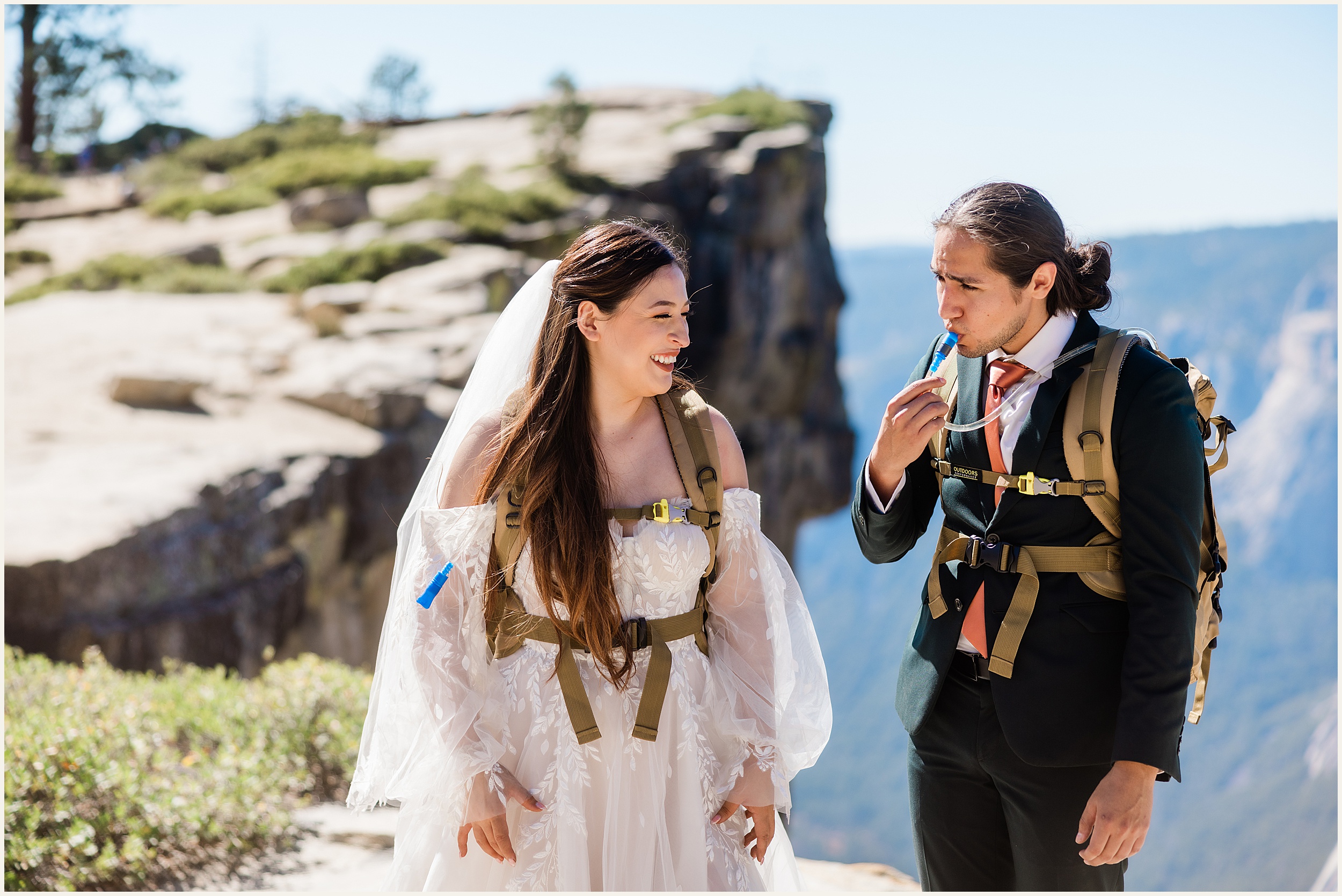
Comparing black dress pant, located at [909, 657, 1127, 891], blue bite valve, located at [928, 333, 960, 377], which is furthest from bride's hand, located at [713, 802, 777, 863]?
blue bite valve, located at [928, 333, 960, 377]

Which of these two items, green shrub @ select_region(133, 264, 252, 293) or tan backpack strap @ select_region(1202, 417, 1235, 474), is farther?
green shrub @ select_region(133, 264, 252, 293)

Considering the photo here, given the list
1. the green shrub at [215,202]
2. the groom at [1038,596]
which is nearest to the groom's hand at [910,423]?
the groom at [1038,596]

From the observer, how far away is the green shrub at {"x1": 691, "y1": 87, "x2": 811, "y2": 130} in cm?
2259

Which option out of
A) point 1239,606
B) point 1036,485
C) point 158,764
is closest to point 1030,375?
point 1036,485

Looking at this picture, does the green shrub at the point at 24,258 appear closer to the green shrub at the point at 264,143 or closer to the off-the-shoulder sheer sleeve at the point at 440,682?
the green shrub at the point at 264,143

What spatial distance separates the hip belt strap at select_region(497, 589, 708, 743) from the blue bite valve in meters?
0.86

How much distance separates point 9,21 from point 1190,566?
98.8ft

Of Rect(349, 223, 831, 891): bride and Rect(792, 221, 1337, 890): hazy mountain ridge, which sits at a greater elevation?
Rect(349, 223, 831, 891): bride

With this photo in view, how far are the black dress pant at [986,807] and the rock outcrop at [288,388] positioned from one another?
3.88 feet

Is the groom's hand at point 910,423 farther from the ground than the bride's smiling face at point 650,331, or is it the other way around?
the bride's smiling face at point 650,331

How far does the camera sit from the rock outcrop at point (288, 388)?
298 inches

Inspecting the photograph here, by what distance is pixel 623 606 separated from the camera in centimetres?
236

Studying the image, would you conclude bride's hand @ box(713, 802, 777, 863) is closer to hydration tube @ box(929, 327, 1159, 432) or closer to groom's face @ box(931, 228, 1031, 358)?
hydration tube @ box(929, 327, 1159, 432)

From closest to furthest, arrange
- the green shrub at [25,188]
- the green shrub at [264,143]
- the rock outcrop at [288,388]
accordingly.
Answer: the rock outcrop at [288,388]
the green shrub at [25,188]
the green shrub at [264,143]
